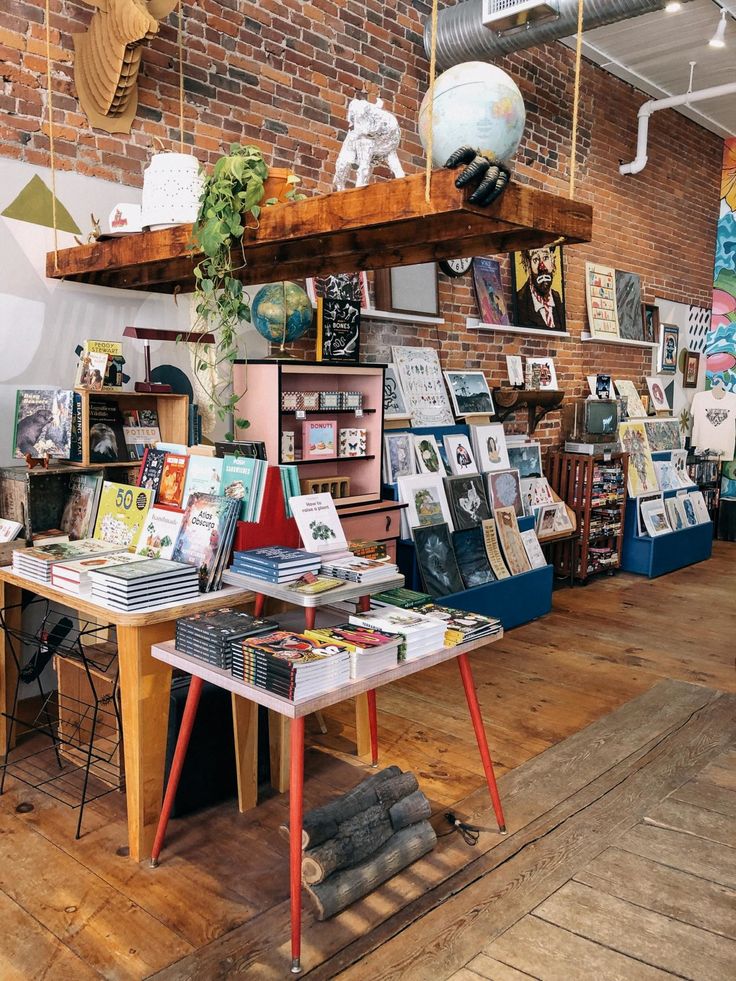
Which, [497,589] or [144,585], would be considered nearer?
[144,585]

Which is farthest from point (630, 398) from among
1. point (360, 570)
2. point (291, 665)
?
point (291, 665)

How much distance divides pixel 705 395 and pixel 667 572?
283 cm

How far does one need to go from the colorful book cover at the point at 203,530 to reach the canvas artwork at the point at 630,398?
19.1ft

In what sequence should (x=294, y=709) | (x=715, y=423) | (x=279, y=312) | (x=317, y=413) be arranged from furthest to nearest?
1. (x=715, y=423)
2. (x=317, y=413)
3. (x=279, y=312)
4. (x=294, y=709)

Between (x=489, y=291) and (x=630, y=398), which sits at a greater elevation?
(x=489, y=291)

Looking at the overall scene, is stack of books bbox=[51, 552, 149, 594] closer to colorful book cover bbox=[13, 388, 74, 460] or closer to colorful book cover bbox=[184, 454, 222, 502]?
colorful book cover bbox=[184, 454, 222, 502]

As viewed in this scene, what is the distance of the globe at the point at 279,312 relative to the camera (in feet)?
14.3

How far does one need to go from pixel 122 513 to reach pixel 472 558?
263cm

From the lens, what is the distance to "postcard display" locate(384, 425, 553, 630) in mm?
4965

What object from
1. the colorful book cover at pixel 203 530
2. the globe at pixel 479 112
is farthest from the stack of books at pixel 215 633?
the globe at pixel 479 112

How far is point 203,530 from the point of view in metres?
2.90

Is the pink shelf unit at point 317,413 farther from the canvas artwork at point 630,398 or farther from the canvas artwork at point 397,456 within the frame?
the canvas artwork at point 630,398

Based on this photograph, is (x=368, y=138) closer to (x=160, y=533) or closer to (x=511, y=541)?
(x=160, y=533)

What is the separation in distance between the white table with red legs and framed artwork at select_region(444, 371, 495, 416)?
337 centimetres
